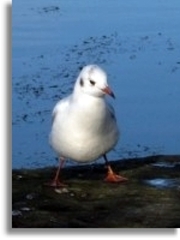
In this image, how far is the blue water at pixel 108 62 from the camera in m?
3.02

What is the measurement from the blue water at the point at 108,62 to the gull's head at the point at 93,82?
0.16 ft

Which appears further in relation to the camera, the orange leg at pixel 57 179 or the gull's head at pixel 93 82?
the orange leg at pixel 57 179

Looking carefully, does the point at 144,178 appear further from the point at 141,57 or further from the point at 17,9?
the point at 17,9

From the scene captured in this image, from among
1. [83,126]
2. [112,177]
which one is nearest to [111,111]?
[83,126]

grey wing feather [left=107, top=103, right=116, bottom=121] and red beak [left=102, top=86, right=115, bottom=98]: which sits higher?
red beak [left=102, top=86, right=115, bottom=98]

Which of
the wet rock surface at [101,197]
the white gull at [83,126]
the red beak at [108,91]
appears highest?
the red beak at [108,91]

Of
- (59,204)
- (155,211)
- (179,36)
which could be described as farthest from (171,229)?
(179,36)

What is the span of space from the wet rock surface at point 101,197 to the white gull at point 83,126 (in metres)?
0.07

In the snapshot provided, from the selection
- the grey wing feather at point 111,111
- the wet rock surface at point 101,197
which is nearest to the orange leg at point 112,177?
the wet rock surface at point 101,197

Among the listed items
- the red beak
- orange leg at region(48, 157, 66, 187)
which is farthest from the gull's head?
orange leg at region(48, 157, 66, 187)

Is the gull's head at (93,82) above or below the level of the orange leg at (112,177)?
above

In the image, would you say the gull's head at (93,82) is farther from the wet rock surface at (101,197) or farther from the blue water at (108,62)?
the wet rock surface at (101,197)

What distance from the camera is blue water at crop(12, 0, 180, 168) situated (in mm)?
3016

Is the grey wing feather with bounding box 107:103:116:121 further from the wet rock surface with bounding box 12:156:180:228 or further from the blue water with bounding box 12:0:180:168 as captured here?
the wet rock surface with bounding box 12:156:180:228
